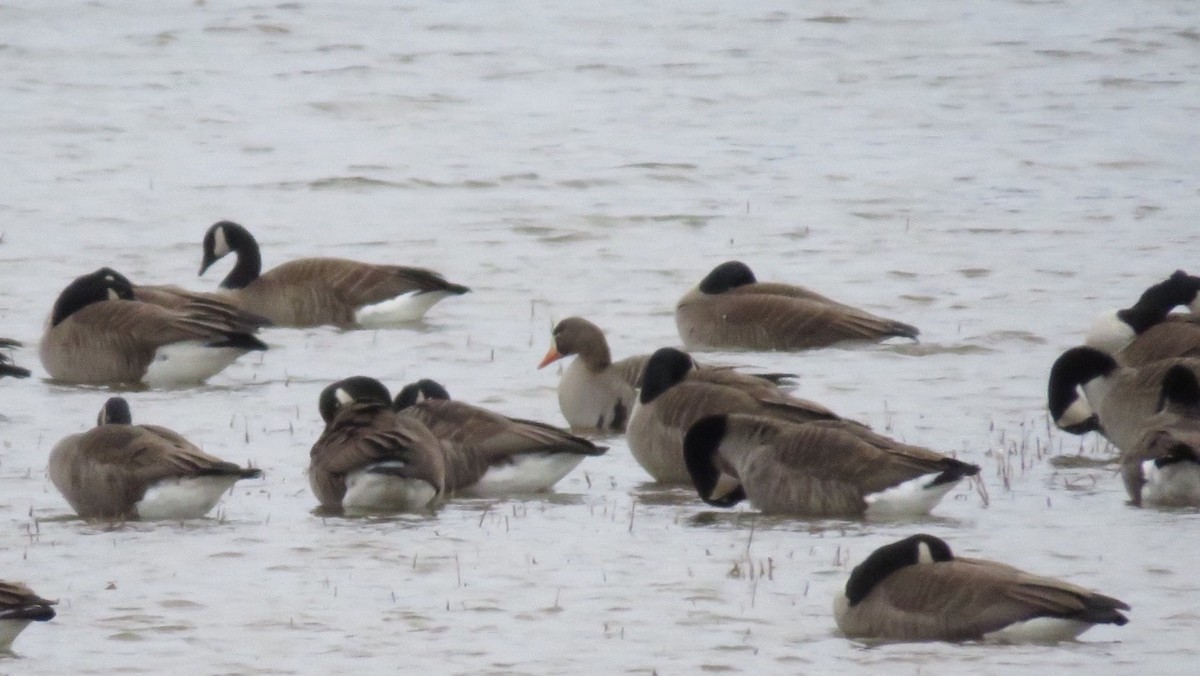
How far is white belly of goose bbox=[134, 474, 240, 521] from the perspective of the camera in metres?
9.94

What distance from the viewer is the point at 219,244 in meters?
17.5

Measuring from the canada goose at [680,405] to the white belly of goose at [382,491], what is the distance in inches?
52.9

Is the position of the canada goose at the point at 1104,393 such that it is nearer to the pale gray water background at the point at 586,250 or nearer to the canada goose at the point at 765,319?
the pale gray water background at the point at 586,250

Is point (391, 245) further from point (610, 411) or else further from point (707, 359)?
point (610, 411)

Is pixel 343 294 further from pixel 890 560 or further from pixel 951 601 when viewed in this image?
pixel 951 601

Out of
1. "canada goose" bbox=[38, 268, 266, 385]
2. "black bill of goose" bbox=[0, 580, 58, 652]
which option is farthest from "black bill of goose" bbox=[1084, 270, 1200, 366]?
"black bill of goose" bbox=[0, 580, 58, 652]

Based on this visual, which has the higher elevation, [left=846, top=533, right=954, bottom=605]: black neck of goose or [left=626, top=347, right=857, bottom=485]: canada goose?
[left=626, top=347, right=857, bottom=485]: canada goose

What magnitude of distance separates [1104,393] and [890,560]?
399 centimetres

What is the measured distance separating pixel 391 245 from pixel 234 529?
10.8 meters

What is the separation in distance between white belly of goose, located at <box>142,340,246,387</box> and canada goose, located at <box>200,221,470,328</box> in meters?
2.32

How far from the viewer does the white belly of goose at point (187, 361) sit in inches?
548

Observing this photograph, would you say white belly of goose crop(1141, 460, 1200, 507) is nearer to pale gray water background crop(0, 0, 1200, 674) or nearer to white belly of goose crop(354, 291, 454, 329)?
pale gray water background crop(0, 0, 1200, 674)

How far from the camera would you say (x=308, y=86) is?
32562mm

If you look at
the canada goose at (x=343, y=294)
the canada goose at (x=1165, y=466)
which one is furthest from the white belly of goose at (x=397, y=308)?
the canada goose at (x=1165, y=466)
